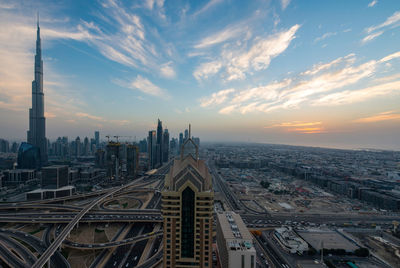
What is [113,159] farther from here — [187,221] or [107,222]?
[187,221]

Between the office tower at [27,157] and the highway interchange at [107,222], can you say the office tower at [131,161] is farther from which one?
the office tower at [27,157]

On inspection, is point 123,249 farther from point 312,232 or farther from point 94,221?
point 312,232

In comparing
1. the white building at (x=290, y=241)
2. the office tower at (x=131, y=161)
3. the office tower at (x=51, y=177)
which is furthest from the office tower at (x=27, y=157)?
the white building at (x=290, y=241)

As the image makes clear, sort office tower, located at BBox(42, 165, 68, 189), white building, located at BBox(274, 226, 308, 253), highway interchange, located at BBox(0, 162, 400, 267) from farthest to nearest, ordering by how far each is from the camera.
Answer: office tower, located at BBox(42, 165, 68, 189)
white building, located at BBox(274, 226, 308, 253)
highway interchange, located at BBox(0, 162, 400, 267)

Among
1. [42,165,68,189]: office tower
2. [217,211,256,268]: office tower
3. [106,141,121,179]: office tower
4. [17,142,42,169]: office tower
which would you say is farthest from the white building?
[17,142,42,169]: office tower

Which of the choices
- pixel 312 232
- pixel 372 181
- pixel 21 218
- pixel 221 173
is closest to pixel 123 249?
pixel 21 218

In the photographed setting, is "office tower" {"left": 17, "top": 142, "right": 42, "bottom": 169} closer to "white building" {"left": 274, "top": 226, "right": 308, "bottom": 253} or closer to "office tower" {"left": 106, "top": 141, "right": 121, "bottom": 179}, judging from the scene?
"office tower" {"left": 106, "top": 141, "right": 121, "bottom": 179}
